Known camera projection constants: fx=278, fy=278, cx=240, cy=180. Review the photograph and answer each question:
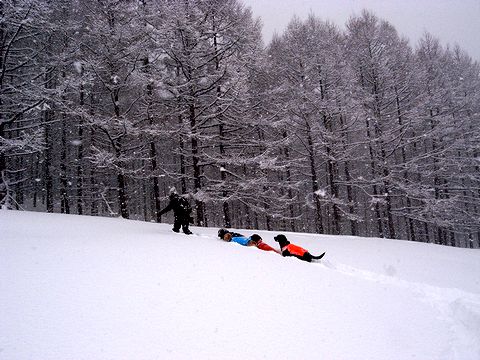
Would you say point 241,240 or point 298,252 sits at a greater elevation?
point 241,240

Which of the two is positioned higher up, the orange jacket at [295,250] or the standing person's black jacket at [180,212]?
the standing person's black jacket at [180,212]

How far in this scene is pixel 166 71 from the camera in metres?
13.4

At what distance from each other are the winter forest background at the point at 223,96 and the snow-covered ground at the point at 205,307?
21.0ft

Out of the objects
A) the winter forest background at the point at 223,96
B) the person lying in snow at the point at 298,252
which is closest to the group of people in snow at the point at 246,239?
the person lying in snow at the point at 298,252

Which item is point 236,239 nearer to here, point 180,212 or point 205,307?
point 180,212

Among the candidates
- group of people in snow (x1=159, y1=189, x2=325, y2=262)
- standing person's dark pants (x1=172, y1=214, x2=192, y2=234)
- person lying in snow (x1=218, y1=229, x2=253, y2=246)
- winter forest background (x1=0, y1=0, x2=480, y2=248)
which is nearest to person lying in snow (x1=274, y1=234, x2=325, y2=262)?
group of people in snow (x1=159, y1=189, x2=325, y2=262)

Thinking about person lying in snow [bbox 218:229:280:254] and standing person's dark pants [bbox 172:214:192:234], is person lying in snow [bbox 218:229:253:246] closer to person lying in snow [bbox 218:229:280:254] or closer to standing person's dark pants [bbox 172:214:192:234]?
person lying in snow [bbox 218:229:280:254]

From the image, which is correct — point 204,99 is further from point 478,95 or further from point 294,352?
point 478,95

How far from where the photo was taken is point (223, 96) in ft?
41.9

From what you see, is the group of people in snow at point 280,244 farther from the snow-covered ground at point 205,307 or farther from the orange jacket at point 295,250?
the snow-covered ground at point 205,307

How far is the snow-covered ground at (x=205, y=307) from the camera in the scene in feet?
8.50

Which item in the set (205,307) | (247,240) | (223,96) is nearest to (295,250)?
(247,240)

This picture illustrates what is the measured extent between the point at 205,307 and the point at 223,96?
35.5 ft

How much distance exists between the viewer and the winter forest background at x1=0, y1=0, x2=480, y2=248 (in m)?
11.8
